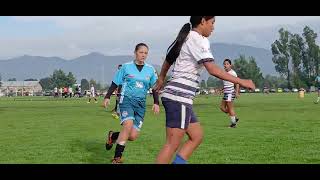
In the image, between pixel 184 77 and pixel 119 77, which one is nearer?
pixel 184 77

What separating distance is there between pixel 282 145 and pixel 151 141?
283 centimetres

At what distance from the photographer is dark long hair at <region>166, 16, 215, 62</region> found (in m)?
6.04

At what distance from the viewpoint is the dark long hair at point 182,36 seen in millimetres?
6040

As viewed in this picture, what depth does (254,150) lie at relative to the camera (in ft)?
31.6

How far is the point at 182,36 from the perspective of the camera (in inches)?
238

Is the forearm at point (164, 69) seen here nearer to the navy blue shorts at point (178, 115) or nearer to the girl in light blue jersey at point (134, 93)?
the navy blue shorts at point (178, 115)

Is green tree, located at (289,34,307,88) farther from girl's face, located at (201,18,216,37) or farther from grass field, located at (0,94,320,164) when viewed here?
girl's face, located at (201,18,216,37)

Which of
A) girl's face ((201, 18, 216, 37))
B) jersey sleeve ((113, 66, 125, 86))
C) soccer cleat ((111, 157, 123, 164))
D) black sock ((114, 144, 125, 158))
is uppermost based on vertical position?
girl's face ((201, 18, 216, 37))

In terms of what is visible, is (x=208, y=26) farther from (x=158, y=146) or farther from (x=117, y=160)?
(x=158, y=146)

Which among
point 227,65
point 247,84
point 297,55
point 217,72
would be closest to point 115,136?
point 217,72

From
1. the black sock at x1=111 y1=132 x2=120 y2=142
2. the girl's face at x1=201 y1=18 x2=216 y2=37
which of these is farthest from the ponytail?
the black sock at x1=111 y1=132 x2=120 y2=142

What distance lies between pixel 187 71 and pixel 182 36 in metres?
0.40
